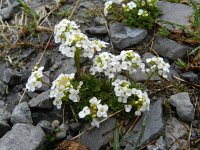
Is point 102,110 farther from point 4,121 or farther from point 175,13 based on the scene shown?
point 175,13

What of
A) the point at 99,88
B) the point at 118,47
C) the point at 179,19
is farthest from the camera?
the point at 179,19

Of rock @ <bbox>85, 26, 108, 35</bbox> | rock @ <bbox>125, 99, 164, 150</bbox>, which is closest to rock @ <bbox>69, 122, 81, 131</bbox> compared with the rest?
rock @ <bbox>125, 99, 164, 150</bbox>

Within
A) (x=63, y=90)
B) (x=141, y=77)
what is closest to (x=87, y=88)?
(x=63, y=90)

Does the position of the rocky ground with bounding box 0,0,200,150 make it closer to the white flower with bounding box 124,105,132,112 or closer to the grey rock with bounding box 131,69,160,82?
the grey rock with bounding box 131,69,160,82

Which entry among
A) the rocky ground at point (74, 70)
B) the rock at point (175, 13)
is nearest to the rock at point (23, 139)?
the rocky ground at point (74, 70)

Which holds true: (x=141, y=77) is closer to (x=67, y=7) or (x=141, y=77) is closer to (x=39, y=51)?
(x=39, y=51)

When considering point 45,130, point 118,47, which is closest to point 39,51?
point 118,47
